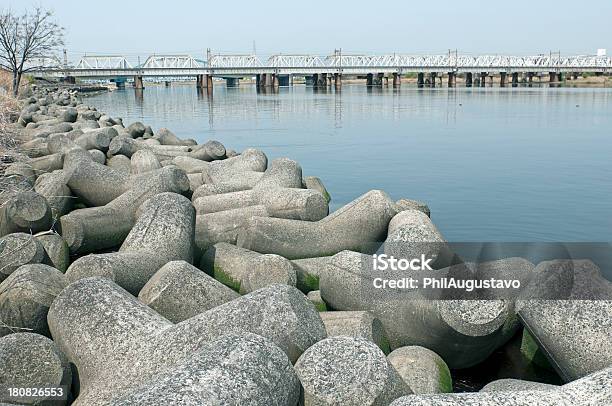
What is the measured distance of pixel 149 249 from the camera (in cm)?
659

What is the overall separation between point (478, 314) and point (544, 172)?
523 inches

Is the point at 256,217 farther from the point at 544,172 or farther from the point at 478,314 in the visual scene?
the point at 544,172

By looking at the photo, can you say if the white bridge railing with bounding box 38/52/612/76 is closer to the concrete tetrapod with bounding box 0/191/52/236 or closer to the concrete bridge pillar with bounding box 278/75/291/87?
the concrete bridge pillar with bounding box 278/75/291/87

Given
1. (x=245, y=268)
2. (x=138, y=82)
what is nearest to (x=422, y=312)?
(x=245, y=268)

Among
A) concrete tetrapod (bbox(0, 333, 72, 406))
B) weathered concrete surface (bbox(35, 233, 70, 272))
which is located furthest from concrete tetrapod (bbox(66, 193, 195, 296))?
concrete tetrapod (bbox(0, 333, 72, 406))

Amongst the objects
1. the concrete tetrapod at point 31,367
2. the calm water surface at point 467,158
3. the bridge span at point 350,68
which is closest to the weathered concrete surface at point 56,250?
the concrete tetrapod at point 31,367

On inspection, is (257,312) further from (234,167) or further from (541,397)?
(234,167)

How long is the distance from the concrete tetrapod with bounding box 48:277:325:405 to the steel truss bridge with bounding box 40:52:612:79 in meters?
82.1

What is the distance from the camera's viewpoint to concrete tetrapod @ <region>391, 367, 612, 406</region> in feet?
11.2

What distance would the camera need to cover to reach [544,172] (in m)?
17.5

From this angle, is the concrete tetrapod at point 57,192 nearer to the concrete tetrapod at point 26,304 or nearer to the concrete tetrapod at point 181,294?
the concrete tetrapod at point 26,304

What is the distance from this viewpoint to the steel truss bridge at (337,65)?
89062 millimetres

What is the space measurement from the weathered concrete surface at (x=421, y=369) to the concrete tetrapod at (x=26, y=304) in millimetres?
2701

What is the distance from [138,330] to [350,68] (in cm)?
9203
